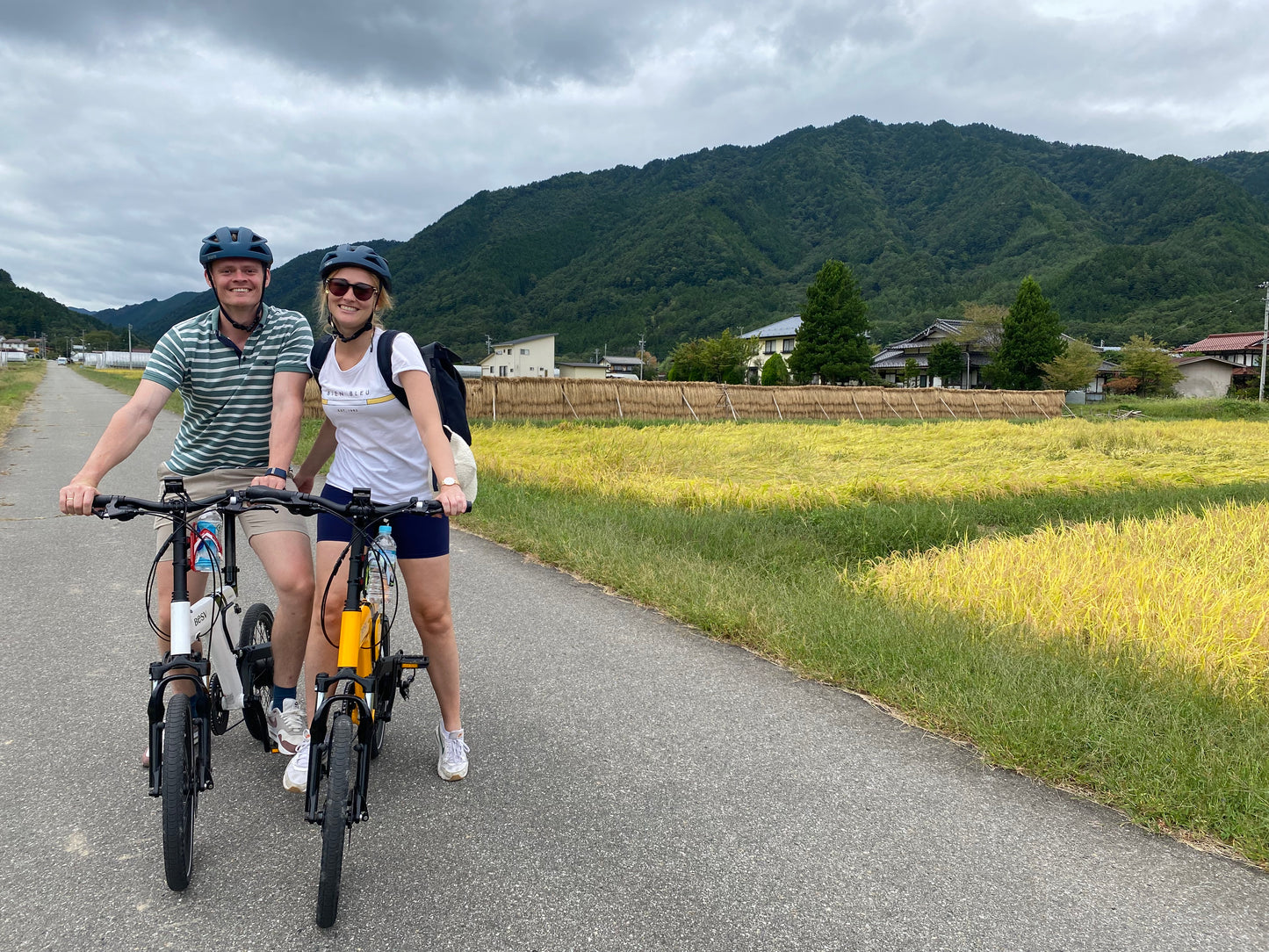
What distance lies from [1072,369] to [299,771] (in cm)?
5557

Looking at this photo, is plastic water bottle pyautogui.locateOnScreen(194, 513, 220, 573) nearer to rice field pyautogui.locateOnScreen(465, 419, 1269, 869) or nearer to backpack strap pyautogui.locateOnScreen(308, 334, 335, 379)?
backpack strap pyautogui.locateOnScreen(308, 334, 335, 379)

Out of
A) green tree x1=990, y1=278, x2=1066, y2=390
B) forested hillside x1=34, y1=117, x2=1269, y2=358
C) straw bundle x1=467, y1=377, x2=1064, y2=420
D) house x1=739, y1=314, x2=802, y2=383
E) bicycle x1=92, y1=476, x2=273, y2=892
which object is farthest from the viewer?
forested hillside x1=34, y1=117, x2=1269, y2=358

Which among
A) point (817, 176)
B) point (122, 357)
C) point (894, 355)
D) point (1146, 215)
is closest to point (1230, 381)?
point (894, 355)

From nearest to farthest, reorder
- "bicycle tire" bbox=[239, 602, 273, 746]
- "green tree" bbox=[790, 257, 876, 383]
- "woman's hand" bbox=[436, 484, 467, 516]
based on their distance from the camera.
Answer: "woman's hand" bbox=[436, 484, 467, 516]
"bicycle tire" bbox=[239, 602, 273, 746]
"green tree" bbox=[790, 257, 876, 383]

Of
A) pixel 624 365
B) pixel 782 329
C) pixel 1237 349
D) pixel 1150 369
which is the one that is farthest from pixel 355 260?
pixel 624 365

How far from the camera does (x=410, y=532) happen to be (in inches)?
115

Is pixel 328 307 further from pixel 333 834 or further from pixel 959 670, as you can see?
pixel 959 670

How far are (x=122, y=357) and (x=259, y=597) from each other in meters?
133

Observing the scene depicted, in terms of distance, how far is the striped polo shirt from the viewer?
298 centimetres

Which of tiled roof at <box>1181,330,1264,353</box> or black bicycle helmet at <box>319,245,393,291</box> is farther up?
tiled roof at <box>1181,330,1264,353</box>

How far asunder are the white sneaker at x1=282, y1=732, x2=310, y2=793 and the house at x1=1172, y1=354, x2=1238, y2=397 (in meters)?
69.3

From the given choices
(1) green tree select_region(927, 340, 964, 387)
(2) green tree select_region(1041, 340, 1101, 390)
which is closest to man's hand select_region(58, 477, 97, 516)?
(2) green tree select_region(1041, 340, 1101, 390)

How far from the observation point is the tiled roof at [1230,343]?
62.1m

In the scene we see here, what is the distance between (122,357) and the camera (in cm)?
11681
